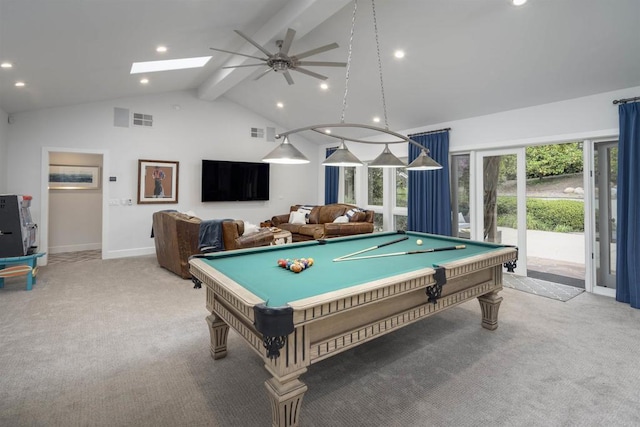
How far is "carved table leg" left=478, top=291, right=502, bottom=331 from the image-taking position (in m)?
2.93

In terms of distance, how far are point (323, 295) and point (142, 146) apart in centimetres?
621

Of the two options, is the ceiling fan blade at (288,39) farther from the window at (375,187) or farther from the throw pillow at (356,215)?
the window at (375,187)

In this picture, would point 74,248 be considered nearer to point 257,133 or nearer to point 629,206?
point 257,133

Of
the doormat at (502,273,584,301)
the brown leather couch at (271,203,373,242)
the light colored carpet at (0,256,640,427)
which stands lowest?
the light colored carpet at (0,256,640,427)

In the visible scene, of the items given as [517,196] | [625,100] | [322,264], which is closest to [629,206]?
[625,100]

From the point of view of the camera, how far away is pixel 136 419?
1773 millimetres

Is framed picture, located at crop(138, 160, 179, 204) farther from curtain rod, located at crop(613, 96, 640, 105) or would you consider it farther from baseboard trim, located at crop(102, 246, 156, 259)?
curtain rod, located at crop(613, 96, 640, 105)

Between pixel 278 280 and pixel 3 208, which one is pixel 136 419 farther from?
pixel 3 208

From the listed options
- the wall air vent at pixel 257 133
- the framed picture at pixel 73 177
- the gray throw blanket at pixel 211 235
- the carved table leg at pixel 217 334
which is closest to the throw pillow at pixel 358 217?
the gray throw blanket at pixel 211 235

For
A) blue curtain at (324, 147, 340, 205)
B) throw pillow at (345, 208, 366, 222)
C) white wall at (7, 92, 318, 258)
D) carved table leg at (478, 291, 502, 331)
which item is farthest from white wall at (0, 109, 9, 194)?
carved table leg at (478, 291, 502, 331)

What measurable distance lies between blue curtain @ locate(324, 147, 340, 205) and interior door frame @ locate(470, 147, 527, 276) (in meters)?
3.48

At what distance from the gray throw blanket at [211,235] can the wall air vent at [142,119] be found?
10.6ft

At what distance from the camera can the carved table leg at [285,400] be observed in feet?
4.99

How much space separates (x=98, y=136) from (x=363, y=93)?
16.4 feet
